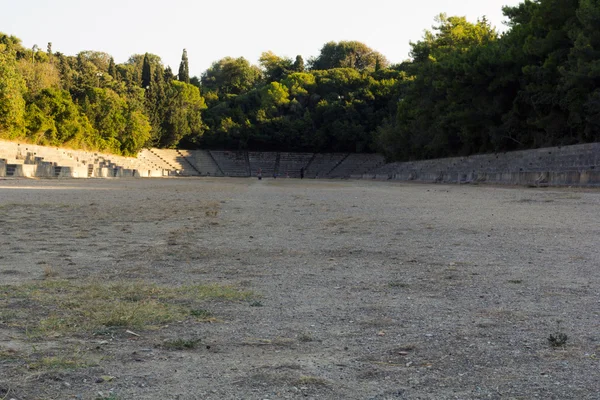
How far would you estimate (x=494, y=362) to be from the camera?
2486 mm

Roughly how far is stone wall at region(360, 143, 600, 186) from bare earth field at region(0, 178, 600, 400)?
695 inches

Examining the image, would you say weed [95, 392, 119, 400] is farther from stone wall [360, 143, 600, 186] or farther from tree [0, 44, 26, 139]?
tree [0, 44, 26, 139]

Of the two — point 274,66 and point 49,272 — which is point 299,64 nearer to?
point 274,66

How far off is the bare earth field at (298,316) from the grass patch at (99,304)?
0.02 metres

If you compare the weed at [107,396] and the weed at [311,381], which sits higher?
the weed at [311,381]

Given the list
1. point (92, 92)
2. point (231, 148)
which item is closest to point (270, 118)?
point (231, 148)

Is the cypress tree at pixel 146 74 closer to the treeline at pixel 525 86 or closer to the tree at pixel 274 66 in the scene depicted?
the tree at pixel 274 66

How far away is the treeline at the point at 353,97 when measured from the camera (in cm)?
2973

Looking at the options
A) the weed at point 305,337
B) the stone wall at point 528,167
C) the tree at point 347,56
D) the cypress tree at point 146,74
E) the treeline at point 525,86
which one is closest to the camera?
the weed at point 305,337

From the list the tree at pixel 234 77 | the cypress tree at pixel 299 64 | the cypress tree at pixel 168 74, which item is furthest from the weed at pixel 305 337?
the cypress tree at pixel 299 64

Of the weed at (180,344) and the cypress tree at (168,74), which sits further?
the cypress tree at (168,74)

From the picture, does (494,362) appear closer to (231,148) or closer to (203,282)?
(203,282)

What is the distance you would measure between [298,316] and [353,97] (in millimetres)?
73616

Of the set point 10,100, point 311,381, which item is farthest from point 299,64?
point 311,381
